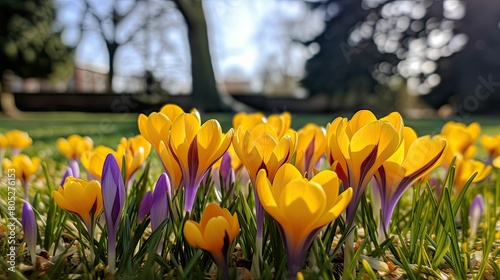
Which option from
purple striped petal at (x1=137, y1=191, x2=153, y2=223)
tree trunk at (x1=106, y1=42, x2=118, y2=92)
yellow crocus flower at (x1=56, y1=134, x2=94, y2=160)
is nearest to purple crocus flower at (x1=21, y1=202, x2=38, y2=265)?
purple striped petal at (x1=137, y1=191, x2=153, y2=223)

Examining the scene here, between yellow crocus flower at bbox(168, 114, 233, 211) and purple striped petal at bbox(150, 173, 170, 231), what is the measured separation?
5cm

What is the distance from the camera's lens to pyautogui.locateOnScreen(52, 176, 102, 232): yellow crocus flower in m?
0.86

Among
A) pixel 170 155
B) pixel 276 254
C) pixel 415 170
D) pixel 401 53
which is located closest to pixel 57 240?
pixel 170 155

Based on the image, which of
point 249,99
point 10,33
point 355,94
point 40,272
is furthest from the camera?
point 249,99

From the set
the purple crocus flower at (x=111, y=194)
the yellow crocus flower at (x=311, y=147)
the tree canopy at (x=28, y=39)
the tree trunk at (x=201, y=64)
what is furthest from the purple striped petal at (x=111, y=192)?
the tree canopy at (x=28, y=39)

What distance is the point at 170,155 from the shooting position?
3.09 ft

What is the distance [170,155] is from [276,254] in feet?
0.96

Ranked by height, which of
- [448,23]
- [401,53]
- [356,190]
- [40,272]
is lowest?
[40,272]

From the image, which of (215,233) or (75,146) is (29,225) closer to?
(215,233)

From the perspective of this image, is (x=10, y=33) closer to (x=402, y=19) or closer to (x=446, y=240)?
(x=402, y=19)

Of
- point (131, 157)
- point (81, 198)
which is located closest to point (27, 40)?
point (131, 157)

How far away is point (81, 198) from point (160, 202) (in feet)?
0.49

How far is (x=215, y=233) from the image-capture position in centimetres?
78

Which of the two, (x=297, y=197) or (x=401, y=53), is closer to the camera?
(x=297, y=197)
